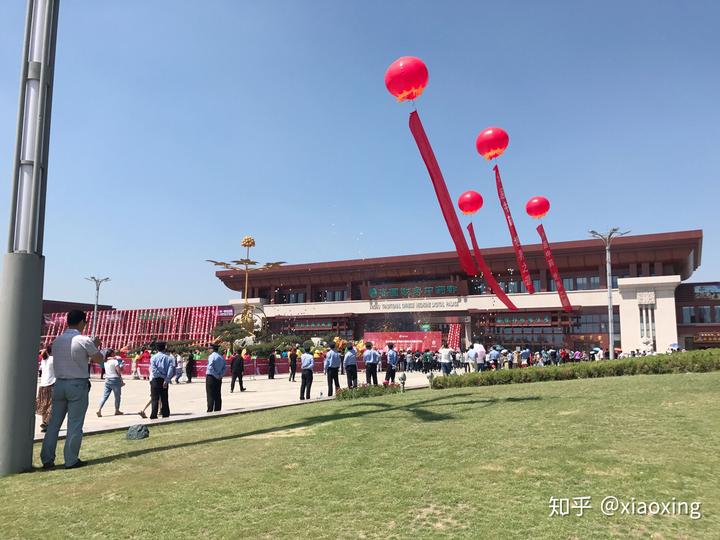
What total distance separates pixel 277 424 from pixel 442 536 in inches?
212

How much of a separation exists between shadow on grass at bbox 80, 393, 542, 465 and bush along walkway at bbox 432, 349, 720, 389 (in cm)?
334

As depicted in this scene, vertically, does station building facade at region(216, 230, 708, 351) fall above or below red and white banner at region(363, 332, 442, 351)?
above

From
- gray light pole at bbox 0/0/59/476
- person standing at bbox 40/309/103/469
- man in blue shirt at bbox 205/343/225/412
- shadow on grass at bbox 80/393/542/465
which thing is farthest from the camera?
man in blue shirt at bbox 205/343/225/412

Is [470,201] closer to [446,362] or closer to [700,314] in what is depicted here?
[446,362]

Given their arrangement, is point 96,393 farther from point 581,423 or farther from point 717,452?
point 717,452

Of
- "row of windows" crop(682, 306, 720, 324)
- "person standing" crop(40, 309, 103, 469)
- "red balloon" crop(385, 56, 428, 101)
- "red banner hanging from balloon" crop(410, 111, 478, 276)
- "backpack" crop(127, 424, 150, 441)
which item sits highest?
"red balloon" crop(385, 56, 428, 101)

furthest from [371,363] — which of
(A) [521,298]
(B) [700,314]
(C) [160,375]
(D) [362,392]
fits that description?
(B) [700,314]

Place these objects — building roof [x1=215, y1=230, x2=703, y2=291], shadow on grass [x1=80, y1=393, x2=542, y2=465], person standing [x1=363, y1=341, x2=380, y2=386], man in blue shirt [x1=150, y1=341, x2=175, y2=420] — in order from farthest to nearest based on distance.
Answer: building roof [x1=215, y1=230, x2=703, y2=291] < person standing [x1=363, y1=341, x2=380, y2=386] < man in blue shirt [x1=150, y1=341, x2=175, y2=420] < shadow on grass [x1=80, y1=393, x2=542, y2=465]

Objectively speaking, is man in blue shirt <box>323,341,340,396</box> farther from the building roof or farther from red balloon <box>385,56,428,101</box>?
the building roof

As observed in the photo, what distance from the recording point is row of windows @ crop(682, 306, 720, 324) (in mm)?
39938

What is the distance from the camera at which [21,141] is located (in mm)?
6188

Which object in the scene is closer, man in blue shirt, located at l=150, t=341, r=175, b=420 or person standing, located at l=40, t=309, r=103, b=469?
person standing, located at l=40, t=309, r=103, b=469

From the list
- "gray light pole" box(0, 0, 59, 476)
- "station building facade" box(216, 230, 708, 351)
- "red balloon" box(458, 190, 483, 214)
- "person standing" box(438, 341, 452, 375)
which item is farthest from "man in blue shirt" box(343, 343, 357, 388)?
"station building facade" box(216, 230, 708, 351)

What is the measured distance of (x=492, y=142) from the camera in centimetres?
1861
